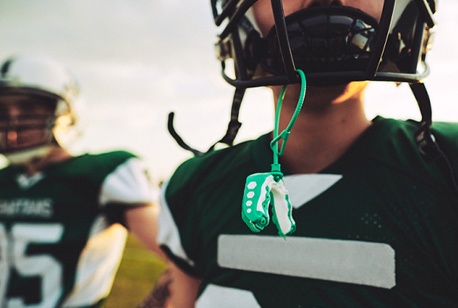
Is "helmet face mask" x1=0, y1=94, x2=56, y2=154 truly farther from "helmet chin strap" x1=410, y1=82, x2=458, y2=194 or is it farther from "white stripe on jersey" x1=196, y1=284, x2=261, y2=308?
"helmet chin strap" x1=410, y1=82, x2=458, y2=194

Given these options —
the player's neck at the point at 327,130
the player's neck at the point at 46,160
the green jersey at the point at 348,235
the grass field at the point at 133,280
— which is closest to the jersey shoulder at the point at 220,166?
the green jersey at the point at 348,235

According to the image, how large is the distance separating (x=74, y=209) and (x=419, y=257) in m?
1.69

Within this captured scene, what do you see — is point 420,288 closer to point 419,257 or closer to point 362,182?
point 419,257

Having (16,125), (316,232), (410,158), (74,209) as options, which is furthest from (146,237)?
(410,158)

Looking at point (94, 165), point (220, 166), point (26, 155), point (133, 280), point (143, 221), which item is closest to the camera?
point (220, 166)

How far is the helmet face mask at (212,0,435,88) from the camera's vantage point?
0.83 m

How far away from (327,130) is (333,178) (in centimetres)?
11

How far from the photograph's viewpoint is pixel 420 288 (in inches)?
33.1

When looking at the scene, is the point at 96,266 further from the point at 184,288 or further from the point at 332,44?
the point at 332,44

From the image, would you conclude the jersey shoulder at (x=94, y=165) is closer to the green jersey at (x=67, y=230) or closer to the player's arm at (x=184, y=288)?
the green jersey at (x=67, y=230)

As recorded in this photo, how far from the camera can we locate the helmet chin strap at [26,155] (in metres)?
2.31

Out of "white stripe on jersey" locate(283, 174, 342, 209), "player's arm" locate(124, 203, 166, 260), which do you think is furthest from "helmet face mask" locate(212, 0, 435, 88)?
"player's arm" locate(124, 203, 166, 260)

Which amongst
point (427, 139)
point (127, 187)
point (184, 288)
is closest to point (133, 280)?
point (127, 187)

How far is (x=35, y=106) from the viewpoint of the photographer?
253 centimetres
